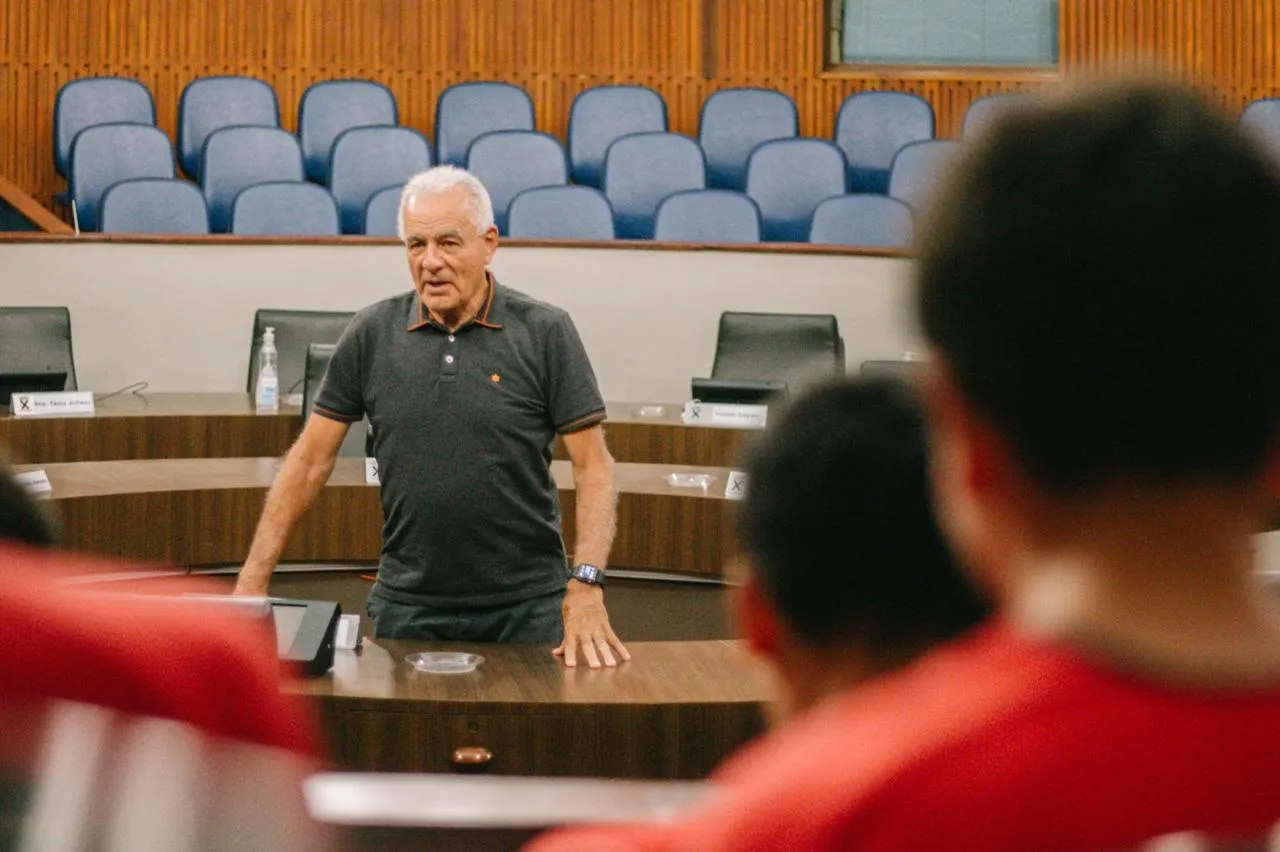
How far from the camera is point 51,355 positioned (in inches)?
190

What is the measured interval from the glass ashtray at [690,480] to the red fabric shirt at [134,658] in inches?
129

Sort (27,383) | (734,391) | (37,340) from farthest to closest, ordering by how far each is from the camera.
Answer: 1. (37,340)
2. (27,383)
3. (734,391)

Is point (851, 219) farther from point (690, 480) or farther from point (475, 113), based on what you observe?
point (690, 480)

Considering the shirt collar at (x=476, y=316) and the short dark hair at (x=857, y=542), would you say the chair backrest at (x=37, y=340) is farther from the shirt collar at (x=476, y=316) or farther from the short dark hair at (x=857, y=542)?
the short dark hair at (x=857, y=542)

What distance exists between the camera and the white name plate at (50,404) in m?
4.16

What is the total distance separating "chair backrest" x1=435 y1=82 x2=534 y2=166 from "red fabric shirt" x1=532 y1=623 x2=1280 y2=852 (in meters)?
6.36

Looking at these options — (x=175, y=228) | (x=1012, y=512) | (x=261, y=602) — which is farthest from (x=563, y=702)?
(x=175, y=228)

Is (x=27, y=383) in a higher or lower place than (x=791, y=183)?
lower

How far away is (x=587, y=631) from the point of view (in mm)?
2107

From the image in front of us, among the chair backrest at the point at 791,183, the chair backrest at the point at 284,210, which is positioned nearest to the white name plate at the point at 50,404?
the chair backrest at the point at 284,210

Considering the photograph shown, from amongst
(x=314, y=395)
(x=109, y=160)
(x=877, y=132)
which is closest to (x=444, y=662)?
(x=314, y=395)

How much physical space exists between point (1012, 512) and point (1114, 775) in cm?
8

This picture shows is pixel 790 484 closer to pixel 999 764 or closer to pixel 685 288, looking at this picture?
pixel 999 764

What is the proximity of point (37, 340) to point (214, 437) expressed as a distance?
2.88 ft
